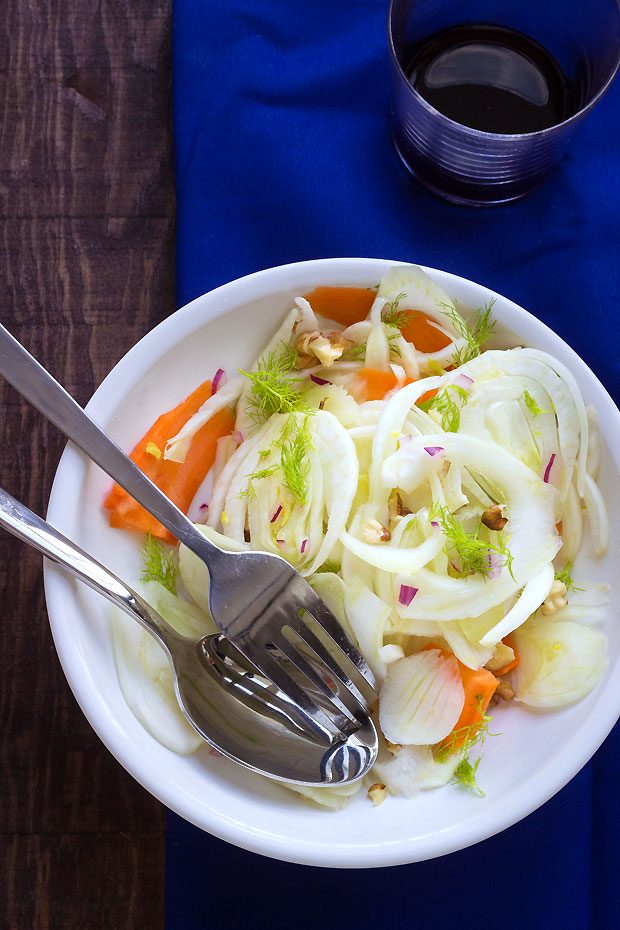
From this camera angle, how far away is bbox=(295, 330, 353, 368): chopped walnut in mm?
1585

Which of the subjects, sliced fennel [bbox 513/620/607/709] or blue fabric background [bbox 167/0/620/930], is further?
blue fabric background [bbox 167/0/620/930]

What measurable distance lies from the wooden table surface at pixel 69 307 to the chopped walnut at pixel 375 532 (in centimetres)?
67

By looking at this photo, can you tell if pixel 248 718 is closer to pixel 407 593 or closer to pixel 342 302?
pixel 407 593

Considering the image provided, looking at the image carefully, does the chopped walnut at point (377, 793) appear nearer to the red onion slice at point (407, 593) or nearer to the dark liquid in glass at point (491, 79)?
the red onion slice at point (407, 593)

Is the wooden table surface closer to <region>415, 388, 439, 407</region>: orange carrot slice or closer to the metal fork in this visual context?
the metal fork

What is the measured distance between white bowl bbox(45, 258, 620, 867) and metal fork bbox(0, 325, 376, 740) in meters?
0.10

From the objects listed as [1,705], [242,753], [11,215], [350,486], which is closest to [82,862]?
[1,705]

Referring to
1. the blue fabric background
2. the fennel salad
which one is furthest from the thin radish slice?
the blue fabric background

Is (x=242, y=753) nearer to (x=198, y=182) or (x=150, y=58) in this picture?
(x=198, y=182)

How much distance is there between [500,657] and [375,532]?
319 millimetres

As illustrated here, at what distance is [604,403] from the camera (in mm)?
1553

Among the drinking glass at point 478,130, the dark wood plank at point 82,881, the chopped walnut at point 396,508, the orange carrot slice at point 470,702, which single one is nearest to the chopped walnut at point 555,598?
the orange carrot slice at point 470,702

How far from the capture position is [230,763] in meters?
1.58

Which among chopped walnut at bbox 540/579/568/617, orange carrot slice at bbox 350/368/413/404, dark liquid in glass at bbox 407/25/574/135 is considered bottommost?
chopped walnut at bbox 540/579/568/617
